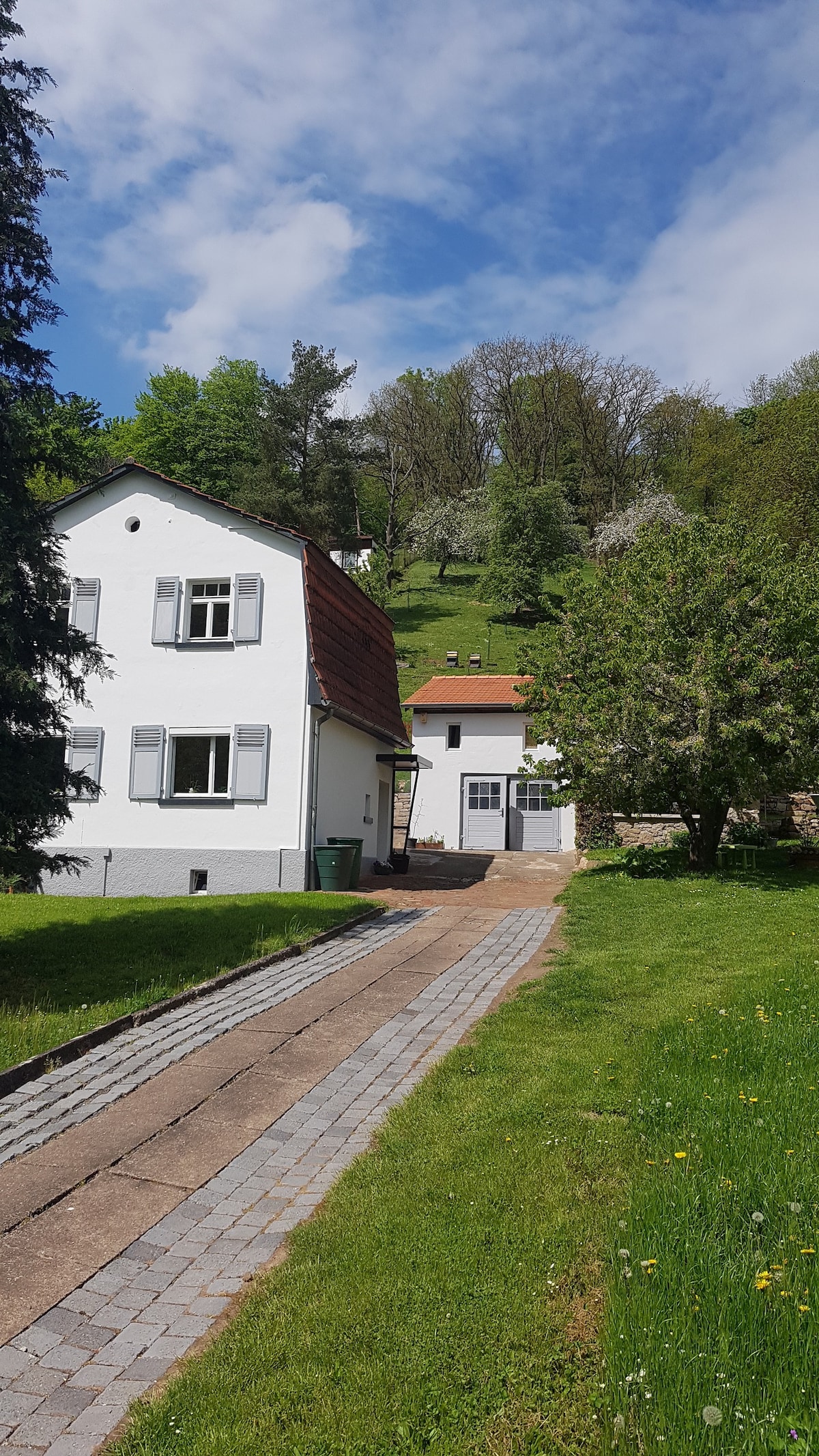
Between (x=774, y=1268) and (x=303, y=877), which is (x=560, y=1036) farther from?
(x=303, y=877)

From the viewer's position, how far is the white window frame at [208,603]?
1778cm

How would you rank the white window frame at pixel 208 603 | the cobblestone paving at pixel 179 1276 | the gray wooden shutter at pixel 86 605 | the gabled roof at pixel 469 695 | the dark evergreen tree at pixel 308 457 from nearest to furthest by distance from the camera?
the cobblestone paving at pixel 179 1276
the white window frame at pixel 208 603
the gray wooden shutter at pixel 86 605
the gabled roof at pixel 469 695
the dark evergreen tree at pixel 308 457

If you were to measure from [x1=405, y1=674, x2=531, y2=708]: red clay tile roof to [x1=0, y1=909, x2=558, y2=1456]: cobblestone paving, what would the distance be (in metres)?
21.6

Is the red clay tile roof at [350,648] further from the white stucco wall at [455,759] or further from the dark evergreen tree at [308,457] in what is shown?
the dark evergreen tree at [308,457]

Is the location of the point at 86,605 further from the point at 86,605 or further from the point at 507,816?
the point at 507,816

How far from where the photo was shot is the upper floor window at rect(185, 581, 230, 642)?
1809 centimetres

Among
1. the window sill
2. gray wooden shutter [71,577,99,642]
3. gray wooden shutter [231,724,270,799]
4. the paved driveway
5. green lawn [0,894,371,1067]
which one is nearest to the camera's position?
the paved driveway

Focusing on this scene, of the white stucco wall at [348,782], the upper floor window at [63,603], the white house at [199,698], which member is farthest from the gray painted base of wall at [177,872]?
the upper floor window at [63,603]

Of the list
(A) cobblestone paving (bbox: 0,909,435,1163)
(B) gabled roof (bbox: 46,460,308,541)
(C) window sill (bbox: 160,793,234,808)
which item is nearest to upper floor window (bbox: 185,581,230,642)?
(B) gabled roof (bbox: 46,460,308,541)

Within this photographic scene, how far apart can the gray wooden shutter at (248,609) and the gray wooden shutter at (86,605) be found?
296 centimetres

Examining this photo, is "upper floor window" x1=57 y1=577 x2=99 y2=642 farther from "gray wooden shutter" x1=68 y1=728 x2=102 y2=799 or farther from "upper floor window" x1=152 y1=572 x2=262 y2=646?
"gray wooden shutter" x1=68 y1=728 x2=102 y2=799

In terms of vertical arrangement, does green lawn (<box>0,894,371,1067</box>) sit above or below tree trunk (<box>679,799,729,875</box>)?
below

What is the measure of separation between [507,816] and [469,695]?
3942 mm

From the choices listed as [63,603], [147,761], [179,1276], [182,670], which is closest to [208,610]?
[182,670]
